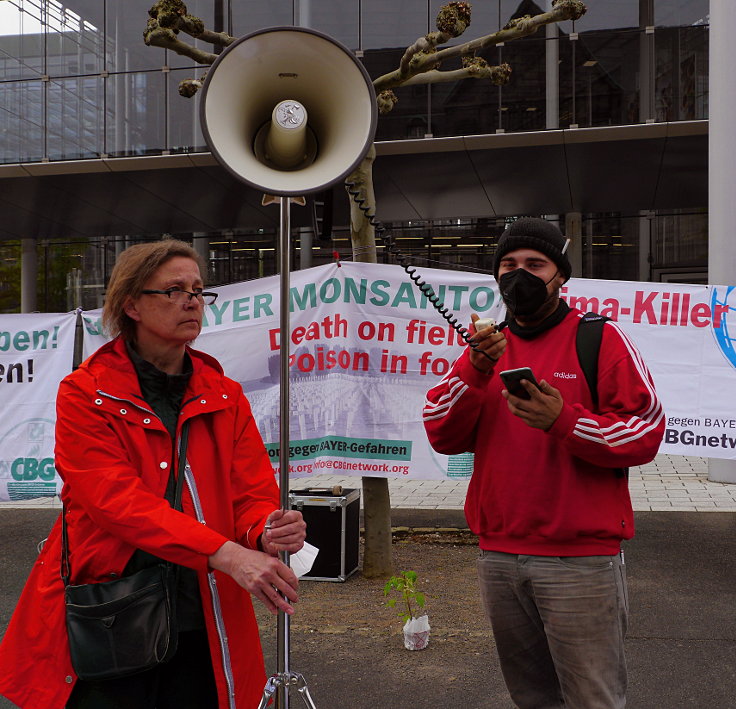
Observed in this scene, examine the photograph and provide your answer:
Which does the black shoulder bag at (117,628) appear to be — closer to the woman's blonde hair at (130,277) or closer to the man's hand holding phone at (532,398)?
the woman's blonde hair at (130,277)

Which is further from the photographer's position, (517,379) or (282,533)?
(517,379)

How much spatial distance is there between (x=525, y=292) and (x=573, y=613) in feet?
3.36

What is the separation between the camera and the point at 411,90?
49.8ft

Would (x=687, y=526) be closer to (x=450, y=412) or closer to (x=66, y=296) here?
(x=450, y=412)

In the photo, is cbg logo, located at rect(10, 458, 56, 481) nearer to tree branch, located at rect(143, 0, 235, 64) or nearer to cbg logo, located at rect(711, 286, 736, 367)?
tree branch, located at rect(143, 0, 235, 64)

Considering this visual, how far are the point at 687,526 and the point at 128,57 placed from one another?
13.8 metres

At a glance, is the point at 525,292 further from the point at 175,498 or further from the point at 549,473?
the point at 175,498

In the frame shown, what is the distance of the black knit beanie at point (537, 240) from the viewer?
2.92 m

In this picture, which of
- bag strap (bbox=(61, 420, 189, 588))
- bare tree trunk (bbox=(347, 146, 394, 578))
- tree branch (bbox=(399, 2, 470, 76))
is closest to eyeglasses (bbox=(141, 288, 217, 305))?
bag strap (bbox=(61, 420, 189, 588))

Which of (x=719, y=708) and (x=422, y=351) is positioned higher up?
(x=422, y=351)

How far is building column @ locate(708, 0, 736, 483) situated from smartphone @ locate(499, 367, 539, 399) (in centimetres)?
879

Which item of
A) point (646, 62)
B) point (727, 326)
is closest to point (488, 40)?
point (727, 326)

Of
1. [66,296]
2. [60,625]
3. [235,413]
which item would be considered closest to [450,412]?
[235,413]

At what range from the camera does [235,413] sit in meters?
2.72
